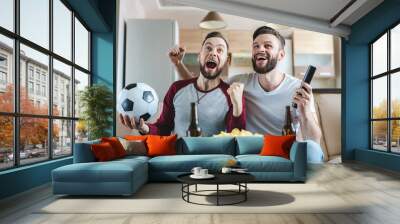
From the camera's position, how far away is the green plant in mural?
697 cm

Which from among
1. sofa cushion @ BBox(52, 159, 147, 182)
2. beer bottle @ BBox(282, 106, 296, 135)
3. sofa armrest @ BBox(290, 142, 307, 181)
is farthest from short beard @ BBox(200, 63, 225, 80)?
sofa cushion @ BBox(52, 159, 147, 182)

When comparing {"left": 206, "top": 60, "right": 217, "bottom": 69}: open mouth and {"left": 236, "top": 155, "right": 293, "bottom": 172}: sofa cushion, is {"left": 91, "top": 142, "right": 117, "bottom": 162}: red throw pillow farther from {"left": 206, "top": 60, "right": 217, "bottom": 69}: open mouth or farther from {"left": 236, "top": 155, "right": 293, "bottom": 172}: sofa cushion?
{"left": 206, "top": 60, "right": 217, "bottom": 69}: open mouth

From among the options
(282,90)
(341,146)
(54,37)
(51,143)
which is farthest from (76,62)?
(341,146)

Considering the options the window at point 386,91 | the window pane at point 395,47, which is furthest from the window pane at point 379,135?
the window pane at point 395,47

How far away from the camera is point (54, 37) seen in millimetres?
6117

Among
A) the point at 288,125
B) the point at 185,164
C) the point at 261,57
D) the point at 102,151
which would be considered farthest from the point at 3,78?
the point at 288,125

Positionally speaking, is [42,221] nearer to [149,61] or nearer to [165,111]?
[165,111]

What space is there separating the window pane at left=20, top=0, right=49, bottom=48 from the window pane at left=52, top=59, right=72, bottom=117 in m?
0.52

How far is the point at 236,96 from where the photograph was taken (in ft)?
26.7

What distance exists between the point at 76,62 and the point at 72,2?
1.15 meters

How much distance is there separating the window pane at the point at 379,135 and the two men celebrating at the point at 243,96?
136 cm

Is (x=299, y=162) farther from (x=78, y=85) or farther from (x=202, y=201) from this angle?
(x=78, y=85)

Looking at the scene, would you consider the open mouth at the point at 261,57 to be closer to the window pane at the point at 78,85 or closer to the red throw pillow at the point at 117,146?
the window pane at the point at 78,85

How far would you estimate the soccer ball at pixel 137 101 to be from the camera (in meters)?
7.28
